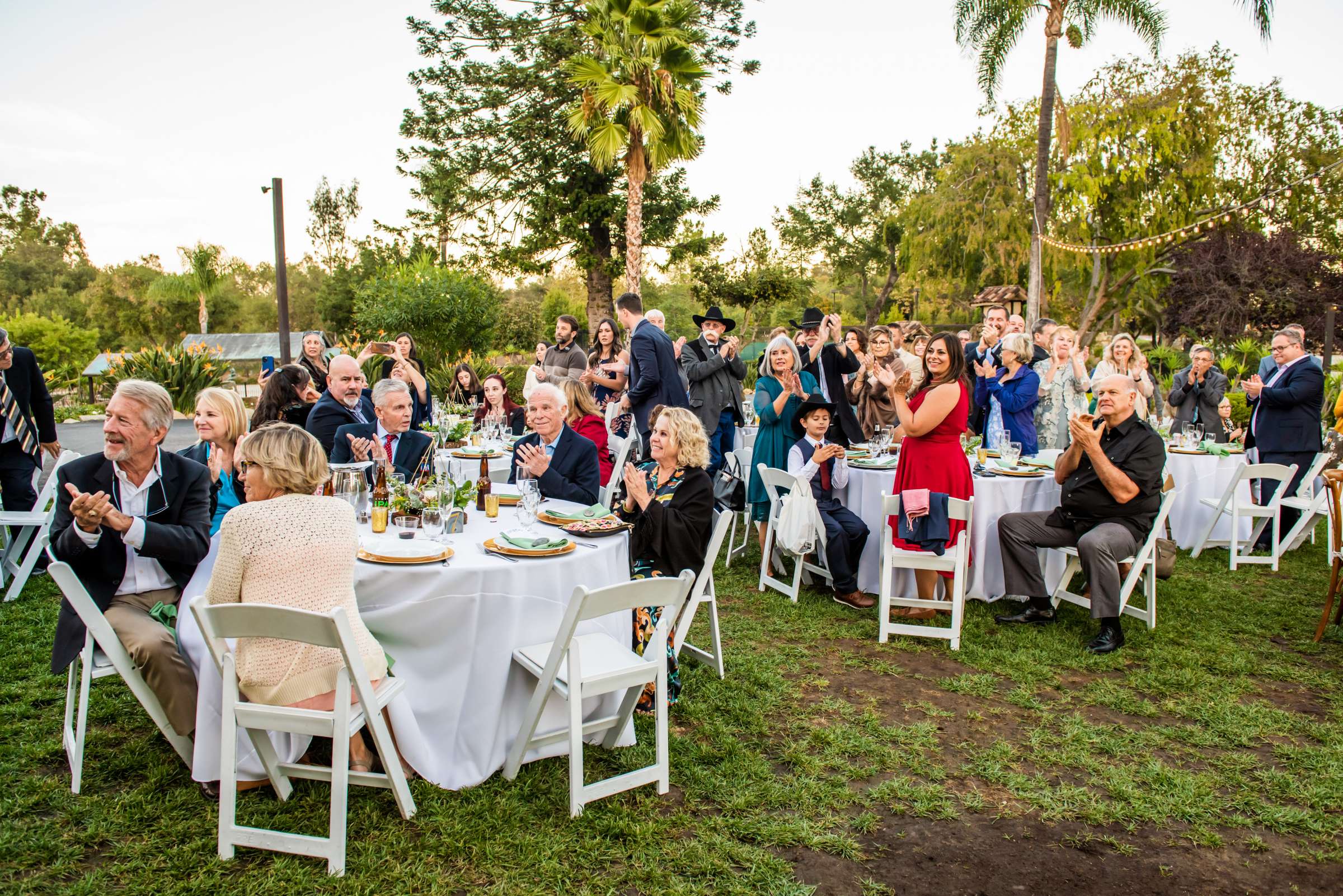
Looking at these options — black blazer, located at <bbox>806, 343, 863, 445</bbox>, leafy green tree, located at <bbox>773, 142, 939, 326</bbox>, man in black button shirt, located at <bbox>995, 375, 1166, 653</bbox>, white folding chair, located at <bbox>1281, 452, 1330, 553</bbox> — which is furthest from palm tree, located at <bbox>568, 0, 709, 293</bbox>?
leafy green tree, located at <bbox>773, 142, 939, 326</bbox>

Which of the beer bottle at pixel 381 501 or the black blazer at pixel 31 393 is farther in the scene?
the black blazer at pixel 31 393

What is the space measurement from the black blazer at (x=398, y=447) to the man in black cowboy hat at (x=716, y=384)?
3.07 metres

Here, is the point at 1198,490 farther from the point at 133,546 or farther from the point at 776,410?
the point at 133,546

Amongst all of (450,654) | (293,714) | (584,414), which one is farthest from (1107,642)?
(293,714)

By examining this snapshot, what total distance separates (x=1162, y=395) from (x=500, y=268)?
16397mm

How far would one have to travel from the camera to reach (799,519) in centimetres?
513

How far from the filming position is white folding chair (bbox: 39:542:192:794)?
262 cm

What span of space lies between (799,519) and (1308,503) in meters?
4.29

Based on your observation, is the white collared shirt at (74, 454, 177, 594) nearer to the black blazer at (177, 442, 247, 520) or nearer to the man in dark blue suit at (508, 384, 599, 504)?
the black blazer at (177, 442, 247, 520)

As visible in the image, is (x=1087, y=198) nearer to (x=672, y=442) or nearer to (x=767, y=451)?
(x=767, y=451)

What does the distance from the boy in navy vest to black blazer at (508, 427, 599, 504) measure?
1.51m

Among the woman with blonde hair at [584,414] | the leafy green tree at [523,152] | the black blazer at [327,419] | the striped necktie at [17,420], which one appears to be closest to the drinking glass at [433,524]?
the black blazer at [327,419]

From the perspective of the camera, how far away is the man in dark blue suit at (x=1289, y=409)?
6.51m

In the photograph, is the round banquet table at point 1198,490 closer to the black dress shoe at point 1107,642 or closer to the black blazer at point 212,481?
the black dress shoe at point 1107,642
